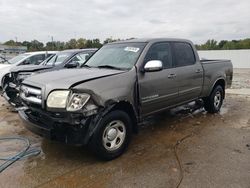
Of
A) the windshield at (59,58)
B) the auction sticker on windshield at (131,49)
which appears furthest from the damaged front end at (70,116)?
the windshield at (59,58)

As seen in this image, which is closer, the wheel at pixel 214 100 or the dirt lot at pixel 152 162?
the dirt lot at pixel 152 162

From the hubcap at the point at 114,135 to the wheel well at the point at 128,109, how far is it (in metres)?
0.23

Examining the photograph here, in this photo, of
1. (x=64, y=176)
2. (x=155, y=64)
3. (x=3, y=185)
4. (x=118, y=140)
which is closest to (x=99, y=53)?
(x=155, y=64)

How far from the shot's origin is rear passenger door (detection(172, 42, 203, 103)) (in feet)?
18.2

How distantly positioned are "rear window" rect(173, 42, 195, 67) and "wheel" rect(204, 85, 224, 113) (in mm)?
1423

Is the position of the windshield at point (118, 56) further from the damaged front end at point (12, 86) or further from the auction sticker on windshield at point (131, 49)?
the damaged front end at point (12, 86)

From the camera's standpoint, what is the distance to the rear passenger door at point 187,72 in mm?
5551

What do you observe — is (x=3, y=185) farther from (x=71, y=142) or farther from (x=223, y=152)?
(x=223, y=152)

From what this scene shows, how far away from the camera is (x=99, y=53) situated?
5.60m

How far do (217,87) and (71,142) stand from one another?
186 inches

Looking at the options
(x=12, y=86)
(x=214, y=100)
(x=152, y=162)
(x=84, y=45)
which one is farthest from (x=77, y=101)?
(x=84, y=45)

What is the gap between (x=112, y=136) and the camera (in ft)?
13.6

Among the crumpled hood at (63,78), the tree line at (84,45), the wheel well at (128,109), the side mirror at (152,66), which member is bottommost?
the wheel well at (128,109)

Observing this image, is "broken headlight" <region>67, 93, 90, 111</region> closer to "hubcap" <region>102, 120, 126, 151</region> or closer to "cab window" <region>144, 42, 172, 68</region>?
"hubcap" <region>102, 120, 126, 151</region>
